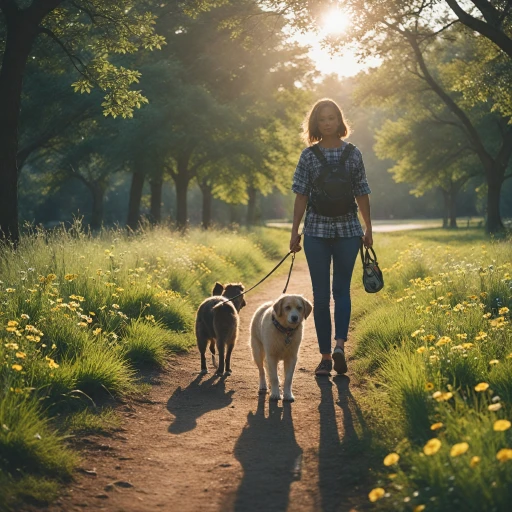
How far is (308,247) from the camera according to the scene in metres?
7.07

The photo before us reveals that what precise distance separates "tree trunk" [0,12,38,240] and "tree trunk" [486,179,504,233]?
22039 mm

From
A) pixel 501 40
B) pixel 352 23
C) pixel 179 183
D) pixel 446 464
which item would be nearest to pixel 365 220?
pixel 446 464

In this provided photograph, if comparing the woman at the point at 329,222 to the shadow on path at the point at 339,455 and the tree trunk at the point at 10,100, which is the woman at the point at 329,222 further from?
the tree trunk at the point at 10,100

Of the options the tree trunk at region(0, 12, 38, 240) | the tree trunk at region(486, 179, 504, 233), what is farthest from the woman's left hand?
the tree trunk at region(486, 179, 504, 233)

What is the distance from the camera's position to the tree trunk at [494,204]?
28.3 metres

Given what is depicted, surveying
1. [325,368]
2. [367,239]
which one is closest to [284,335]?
[325,368]

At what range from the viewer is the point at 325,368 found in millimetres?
7258

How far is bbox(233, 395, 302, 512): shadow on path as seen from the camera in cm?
398

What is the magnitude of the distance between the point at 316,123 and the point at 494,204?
23798 mm

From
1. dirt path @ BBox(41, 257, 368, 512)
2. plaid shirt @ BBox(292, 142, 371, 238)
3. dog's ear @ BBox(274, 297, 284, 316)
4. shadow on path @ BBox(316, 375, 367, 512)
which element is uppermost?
plaid shirt @ BBox(292, 142, 371, 238)

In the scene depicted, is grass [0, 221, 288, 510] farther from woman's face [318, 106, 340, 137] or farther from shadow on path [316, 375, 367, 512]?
woman's face [318, 106, 340, 137]

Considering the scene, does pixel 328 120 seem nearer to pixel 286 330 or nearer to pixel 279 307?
pixel 279 307

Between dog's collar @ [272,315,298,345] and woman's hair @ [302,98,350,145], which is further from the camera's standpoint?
woman's hair @ [302,98,350,145]

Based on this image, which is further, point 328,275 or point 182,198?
point 182,198
